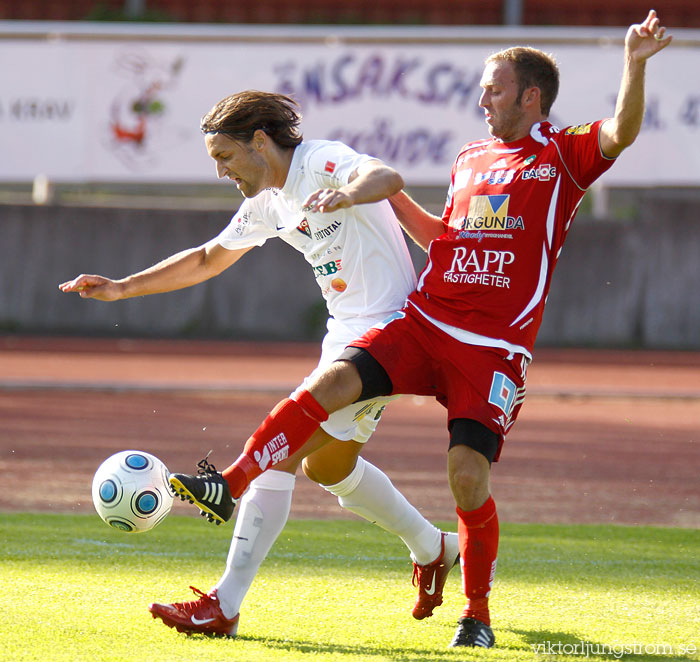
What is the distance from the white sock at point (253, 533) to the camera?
4.36 meters

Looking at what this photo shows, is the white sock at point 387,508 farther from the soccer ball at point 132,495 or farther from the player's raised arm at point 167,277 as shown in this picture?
the player's raised arm at point 167,277

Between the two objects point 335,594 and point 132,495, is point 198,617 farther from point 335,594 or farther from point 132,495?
point 335,594

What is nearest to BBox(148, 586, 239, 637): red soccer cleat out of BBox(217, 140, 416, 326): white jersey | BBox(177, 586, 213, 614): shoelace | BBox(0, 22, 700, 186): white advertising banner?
BBox(177, 586, 213, 614): shoelace

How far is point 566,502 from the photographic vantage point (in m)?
8.26

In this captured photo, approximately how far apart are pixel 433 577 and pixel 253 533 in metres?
0.90

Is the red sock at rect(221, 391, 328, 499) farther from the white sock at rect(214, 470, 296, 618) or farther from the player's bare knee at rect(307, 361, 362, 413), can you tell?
the white sock at rect(214, 470, 296, 618)

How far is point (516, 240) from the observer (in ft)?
14.6

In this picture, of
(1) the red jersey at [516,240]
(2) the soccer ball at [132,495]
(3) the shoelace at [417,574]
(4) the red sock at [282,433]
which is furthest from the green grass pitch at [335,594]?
(1) the red jersey at [516,240]

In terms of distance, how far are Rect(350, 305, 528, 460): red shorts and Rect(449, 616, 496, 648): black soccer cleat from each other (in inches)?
27.3

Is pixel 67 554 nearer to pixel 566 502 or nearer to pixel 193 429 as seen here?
pixel 566 502

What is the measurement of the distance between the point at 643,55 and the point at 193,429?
7.91 metres

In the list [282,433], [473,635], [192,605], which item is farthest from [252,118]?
[473,635]

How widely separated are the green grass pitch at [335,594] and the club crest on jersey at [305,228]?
5.11 feet

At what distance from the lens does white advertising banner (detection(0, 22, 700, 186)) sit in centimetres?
1966
